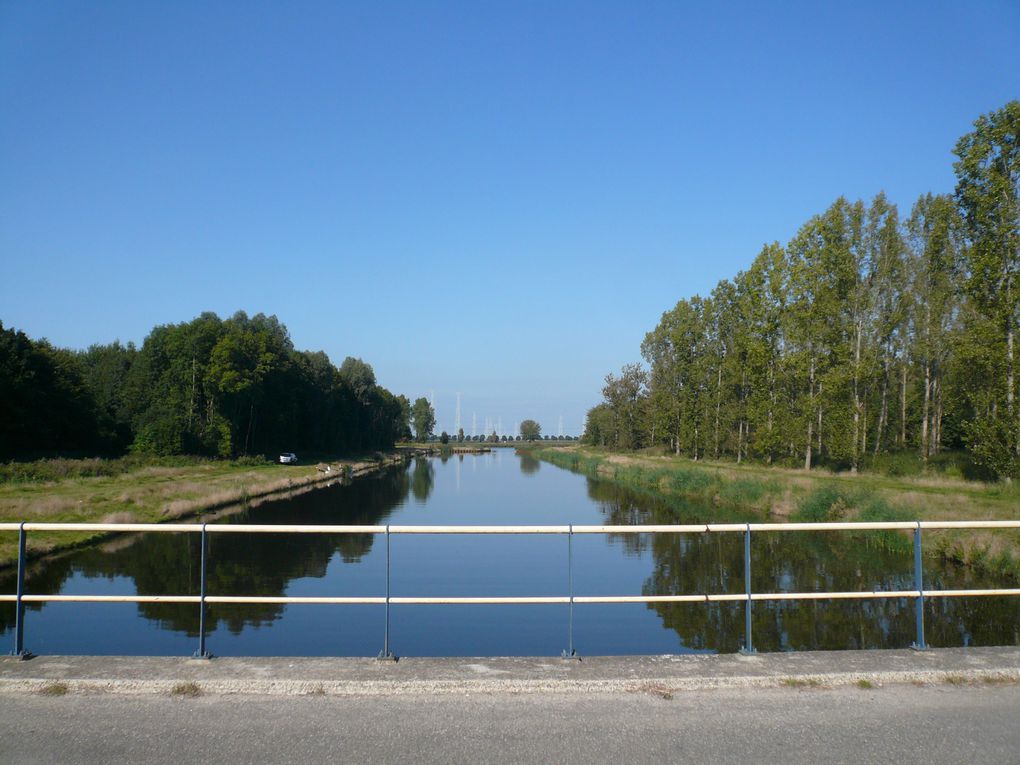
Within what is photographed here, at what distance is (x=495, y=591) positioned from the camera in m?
16.5

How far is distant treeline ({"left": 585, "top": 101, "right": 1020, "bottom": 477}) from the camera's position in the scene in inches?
1084

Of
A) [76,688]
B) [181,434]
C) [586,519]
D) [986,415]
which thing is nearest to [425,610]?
[76,688]

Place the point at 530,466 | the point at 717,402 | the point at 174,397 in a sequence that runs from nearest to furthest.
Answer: the point at 717,402, the point at 174,397, the point at 530,466

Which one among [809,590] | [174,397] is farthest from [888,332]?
[174,397]

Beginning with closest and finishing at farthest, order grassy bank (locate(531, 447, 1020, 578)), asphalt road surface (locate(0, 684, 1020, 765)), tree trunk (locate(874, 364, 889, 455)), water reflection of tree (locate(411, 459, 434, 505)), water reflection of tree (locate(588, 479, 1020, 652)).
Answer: asphalt road surface (locate(0, 684, 1020, 765)), water reflection of tree (locate(588, 479, 1020, 652)), grassy bank (locate(531, 447, 1020, 578)), tree trunk (locate(874, 364, 889, 455)), water reflection of tree (locate(411, 459, 434, 505))

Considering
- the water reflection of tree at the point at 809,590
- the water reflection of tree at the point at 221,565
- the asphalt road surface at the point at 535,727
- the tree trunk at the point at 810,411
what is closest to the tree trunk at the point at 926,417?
the tree trunk at the point at 810,411

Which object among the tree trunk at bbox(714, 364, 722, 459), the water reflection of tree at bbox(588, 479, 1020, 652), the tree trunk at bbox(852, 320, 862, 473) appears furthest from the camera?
the tree trunk at bbox(714, 364, 722, 459)

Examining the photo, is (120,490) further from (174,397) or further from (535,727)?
(535,727)

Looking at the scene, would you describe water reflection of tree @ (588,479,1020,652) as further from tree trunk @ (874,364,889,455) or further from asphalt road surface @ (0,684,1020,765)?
tree trunk @ (874,364,889,455)

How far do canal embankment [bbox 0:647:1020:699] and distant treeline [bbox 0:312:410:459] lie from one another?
4896 centimetres

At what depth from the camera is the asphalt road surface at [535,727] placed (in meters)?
4.62

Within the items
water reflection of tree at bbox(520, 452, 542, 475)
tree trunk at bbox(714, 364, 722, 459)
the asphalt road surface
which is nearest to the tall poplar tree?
the asphalt road surface

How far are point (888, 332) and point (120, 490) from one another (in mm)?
39916

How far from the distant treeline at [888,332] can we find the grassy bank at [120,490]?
2949 centimetres
